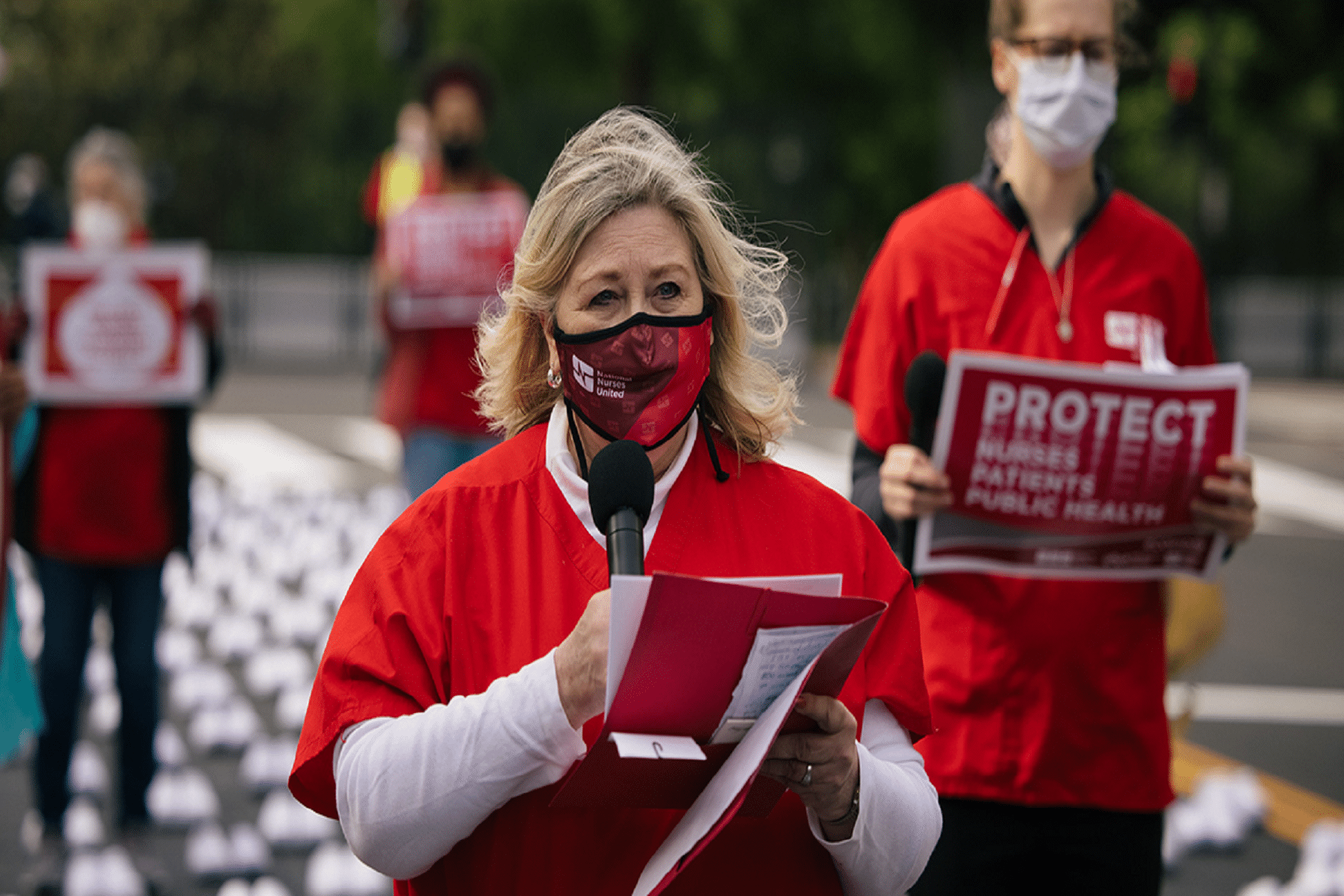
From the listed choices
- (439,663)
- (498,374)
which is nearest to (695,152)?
(498,374)

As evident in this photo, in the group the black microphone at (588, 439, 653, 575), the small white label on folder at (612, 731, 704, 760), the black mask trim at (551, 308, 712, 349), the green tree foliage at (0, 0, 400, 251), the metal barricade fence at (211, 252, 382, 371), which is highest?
the green tree foliage at (0, 0, 400, 251)

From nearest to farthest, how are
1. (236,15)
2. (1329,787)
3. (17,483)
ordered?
(17,483), (1329,787), (236,15)

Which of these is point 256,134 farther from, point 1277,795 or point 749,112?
point 1277,795

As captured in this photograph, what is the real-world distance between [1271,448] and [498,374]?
16.0 metres

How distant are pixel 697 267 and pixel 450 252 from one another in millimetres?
4673

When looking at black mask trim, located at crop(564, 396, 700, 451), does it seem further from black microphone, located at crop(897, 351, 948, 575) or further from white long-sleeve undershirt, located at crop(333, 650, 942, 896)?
black microphone, located at crop(897, 351, 948, 575)

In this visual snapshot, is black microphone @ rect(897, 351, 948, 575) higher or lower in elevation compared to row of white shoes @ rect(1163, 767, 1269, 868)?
higher

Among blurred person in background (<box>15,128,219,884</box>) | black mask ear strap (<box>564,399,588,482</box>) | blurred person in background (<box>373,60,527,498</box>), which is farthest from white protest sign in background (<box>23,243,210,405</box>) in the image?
black mask ear strap (<box>564,399,588,482</box>)

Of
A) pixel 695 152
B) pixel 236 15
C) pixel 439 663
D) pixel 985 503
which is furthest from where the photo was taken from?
pixel 236 15

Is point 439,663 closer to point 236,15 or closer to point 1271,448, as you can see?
point 1271,448

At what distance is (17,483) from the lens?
5246 millimetres

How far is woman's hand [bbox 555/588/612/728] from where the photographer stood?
197cm

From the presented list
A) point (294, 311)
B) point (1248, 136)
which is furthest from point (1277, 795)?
point (1248, 136)

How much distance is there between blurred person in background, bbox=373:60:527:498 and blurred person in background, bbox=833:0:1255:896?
328 cm
